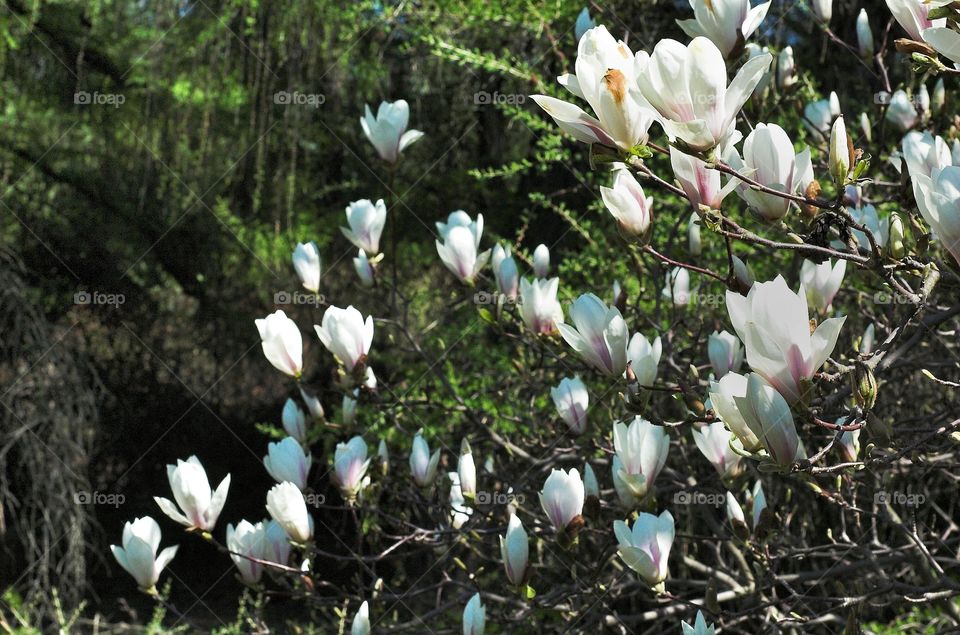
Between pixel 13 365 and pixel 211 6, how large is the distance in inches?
62.8

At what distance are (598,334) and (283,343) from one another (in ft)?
1.94

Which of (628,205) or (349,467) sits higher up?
(628,205)

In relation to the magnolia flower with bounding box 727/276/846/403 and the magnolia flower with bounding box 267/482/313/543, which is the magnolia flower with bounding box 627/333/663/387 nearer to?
the magnolia flower with bounding box 727/276/846/403

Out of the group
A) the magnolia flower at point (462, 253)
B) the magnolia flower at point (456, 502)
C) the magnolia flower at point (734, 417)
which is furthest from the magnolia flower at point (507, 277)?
the magnolia flower at point (734, 417)

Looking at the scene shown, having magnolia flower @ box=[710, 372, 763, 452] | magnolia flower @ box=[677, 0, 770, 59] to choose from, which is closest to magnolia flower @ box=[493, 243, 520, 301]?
magnolia flower @ box=[677, 0, 770, 59]

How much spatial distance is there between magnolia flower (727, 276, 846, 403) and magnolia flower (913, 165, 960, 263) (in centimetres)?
12

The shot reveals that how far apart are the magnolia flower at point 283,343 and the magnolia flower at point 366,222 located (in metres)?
0.26

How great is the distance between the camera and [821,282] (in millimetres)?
1237

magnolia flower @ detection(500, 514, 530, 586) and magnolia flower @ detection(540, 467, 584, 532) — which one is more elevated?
magnolia flower @ detection(540, 467, 584, 532)

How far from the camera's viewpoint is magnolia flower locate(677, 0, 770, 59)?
108 cm

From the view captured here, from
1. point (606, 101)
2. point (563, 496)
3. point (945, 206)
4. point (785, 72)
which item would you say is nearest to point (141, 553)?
point (563, 496)

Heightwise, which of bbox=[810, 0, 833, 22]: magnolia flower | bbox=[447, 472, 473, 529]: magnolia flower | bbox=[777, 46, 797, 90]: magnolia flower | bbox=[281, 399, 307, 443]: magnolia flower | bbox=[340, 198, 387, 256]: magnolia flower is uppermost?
bbox=[810, 0, 833, 22]: magnolia flower

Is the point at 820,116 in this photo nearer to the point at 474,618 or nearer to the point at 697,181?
the point at 697,181

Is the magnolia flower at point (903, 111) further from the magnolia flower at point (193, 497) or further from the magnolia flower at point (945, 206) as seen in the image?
the magnolia flower at point (193, 497)
